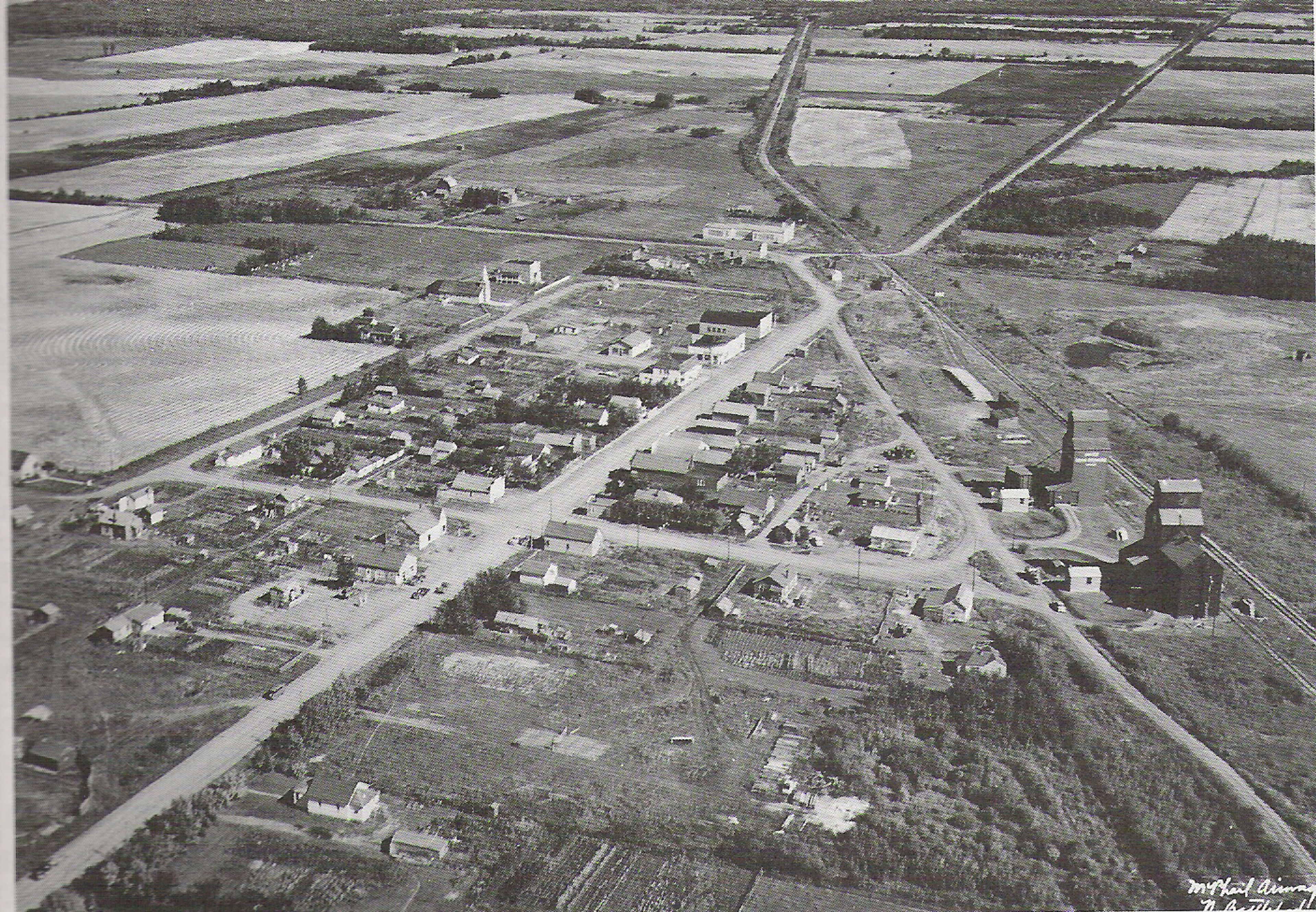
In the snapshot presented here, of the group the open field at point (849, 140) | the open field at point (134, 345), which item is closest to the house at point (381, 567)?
the open field at point (134, 345)

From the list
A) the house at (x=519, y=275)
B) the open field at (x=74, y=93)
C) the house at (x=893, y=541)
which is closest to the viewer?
the open field at (x=74, y=93)

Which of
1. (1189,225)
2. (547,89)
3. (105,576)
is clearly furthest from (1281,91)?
(105,576)

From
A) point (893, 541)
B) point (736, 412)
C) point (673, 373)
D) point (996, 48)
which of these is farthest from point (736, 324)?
point (996, 48)

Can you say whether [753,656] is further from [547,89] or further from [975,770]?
[547,89]

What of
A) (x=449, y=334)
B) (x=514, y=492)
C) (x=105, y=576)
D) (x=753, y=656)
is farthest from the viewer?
(x=449, y=334)

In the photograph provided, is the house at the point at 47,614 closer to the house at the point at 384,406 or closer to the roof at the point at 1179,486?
the house at the point at 384,406

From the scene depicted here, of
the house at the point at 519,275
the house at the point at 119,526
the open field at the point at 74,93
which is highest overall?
the open field at the point at 74,93
